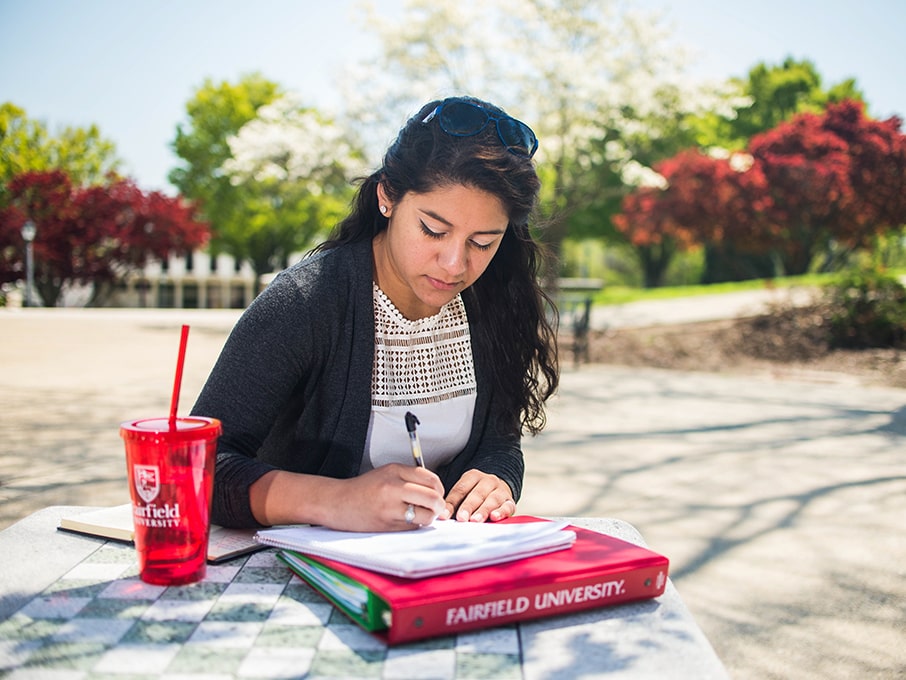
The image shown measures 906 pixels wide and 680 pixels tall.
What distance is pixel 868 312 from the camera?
10227mm

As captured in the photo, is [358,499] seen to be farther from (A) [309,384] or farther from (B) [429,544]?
(A) [309,384]

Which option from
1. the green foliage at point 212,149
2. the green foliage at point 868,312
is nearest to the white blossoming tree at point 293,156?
the green foliage at point 868,312

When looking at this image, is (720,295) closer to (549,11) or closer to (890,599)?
(549,11)

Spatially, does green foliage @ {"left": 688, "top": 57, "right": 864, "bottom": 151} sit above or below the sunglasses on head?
above

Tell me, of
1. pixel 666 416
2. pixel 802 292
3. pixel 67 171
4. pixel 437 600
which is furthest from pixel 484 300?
pixel 67 171

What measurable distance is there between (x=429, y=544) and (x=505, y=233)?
3.61 ft

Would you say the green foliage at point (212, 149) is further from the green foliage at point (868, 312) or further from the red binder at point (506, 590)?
the red binder at point (506, 590)

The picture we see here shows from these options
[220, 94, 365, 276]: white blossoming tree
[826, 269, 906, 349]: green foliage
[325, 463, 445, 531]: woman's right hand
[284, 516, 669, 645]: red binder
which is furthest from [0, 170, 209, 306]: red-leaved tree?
[284, 516, 669, 645]: red binder

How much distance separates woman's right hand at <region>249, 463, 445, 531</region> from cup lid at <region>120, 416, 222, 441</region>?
10.8 inches

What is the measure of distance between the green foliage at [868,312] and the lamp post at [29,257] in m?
19.7

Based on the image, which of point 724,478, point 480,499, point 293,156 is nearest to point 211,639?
point 480,499

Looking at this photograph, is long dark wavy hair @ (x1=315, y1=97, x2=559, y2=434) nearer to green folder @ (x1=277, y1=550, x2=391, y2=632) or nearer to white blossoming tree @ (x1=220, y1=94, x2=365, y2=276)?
green folder @ (x1=277, y1=550, x2=391, y2=632)

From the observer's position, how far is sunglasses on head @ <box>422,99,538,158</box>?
185 centimetres

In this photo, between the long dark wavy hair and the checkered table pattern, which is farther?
the long dark wavy hair
